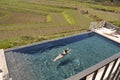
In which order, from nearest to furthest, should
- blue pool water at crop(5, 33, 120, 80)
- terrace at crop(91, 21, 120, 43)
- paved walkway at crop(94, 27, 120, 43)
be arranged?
1. blue pool water at crop(5, 33, 120, 80)
2. paved walkway at crop(94, 27, 120, 43)
3. terrace at crop(91, 21, 120, 43)

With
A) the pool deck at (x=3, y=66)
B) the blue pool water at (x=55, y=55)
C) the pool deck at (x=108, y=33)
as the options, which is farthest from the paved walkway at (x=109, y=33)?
the pool deck at (x=3, y=66)

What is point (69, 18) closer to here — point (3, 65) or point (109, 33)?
point (109, 33)

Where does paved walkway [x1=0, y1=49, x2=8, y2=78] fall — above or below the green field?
above

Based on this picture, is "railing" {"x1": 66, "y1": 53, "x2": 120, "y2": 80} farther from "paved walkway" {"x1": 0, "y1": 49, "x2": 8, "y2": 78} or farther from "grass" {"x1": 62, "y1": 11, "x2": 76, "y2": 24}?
"grass" {"x1": 62, "y1": 11, "x2": 76, "y2": 24}

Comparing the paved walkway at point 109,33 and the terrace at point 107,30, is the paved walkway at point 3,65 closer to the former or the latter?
the terrace at point 107,30

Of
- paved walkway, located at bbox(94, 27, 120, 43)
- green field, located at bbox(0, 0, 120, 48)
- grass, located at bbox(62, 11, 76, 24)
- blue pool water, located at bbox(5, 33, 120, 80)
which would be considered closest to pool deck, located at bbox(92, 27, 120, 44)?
paved walkway, located at bbox(94, 27, 120, 43)

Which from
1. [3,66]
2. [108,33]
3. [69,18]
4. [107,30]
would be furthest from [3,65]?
[69,18]

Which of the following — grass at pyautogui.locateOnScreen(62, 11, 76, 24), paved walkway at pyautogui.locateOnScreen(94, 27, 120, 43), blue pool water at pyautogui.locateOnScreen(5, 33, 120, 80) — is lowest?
grass at pyautogui.locateOnScreen(62, 11, 76, 24)

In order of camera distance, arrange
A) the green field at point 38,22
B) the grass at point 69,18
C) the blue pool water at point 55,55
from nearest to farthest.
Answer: the blue pool water at point 55,55, the green field at point 38,22, the grass at point 69,18
